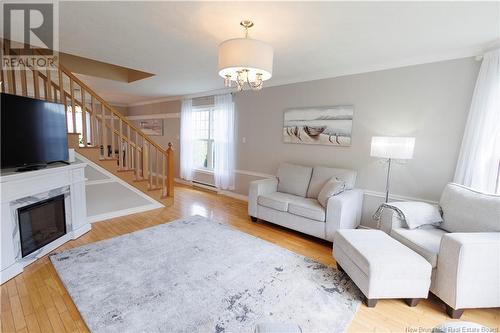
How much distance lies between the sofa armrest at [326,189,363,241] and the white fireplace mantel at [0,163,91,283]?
3.22 m

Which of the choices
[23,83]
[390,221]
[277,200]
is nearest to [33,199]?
[23,83]

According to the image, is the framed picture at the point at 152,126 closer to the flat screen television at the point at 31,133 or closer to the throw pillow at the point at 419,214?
the flat screen television at the point at 31,133

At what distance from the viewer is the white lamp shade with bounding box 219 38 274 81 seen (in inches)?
71.4

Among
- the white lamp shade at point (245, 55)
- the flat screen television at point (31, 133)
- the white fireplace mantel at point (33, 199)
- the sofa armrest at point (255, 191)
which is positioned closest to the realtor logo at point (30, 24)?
the flat screen television at point (31, 133)

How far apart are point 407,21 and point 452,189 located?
5.75 ft

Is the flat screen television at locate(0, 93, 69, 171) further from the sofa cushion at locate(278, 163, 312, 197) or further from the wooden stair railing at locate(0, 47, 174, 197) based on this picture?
the sofa cushion at locate(278, 163, 312, 197)

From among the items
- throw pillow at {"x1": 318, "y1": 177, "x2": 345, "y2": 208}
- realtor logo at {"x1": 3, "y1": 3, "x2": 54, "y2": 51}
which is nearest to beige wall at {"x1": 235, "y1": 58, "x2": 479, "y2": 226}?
throw pillow at {"x1": 318, "y1": 177, "x2": 345, "y2": 208}

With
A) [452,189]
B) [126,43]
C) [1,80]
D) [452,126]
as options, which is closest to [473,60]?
[452,126]

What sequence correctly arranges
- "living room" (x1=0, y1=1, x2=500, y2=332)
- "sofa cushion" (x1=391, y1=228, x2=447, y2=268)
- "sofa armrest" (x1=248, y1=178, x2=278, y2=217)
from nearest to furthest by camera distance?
"living room" (x1=0, y1=1, x2=500, y2=332), "sofa cushion" (x1=391, y1=228, x2=447, y2=268), "sofa armrest" (x1=248, y1=178, x2=278, y2=217)

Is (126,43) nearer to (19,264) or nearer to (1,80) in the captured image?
(1,80)

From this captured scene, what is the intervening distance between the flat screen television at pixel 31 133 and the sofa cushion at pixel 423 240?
12.5 ft

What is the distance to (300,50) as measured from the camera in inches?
107

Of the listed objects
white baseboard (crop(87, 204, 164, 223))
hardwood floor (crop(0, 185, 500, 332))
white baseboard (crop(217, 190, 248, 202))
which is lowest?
hardwood floor (crop(0, 185, 500, 332))

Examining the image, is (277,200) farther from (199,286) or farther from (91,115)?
(91,115)
